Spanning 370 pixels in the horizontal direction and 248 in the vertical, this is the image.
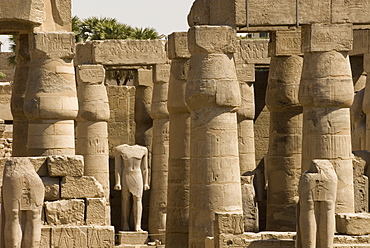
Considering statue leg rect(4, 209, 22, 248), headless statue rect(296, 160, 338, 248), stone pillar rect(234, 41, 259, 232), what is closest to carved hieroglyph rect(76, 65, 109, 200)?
stone pillar rect(234, 41, 259, 232)

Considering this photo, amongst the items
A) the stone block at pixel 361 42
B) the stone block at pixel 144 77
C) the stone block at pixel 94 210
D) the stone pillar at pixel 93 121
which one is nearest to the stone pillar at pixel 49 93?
the stone block at pixel 94 210

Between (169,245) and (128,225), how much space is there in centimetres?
543

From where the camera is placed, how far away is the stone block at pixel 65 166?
1902 cm

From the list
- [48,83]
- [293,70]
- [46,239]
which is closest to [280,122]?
[293,70]

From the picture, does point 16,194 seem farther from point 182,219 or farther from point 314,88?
point 182,219

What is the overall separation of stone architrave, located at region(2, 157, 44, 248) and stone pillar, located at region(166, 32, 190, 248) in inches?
305

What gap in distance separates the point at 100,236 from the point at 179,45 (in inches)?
285

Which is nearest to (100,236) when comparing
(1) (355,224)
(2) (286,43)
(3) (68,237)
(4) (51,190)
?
(3) (68,237)

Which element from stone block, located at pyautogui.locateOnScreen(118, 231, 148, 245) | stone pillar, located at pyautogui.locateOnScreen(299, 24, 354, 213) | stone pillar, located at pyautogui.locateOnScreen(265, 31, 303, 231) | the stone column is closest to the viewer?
the stone column

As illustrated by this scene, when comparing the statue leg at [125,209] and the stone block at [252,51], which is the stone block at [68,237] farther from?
the statue leg at [125,209]

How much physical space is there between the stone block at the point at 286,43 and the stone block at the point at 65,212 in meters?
7.86

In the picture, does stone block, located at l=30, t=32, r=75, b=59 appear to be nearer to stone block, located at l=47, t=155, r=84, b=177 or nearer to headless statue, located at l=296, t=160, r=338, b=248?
stone block, located at l=47, t=155, r=84, b=177

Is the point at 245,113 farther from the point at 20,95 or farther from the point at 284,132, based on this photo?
the point at 20,95

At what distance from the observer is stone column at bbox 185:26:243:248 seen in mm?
21375
